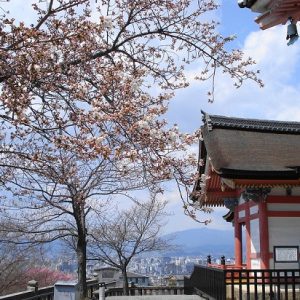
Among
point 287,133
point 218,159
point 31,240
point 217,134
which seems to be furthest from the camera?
point 31,240

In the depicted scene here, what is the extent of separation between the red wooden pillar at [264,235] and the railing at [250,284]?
96cm

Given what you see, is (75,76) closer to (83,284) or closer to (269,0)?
(269,0)

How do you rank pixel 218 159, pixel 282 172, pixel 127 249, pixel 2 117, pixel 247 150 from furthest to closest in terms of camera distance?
pixel 127 249 < pixel 247 150 < pixel 218 159 < pixel 282 172 < pixel 2 117

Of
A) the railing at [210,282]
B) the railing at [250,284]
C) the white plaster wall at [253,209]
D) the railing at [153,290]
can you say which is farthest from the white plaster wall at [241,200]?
the railing at [153,290]

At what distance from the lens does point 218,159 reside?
485 inches

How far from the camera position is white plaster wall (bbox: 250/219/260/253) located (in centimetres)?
1320

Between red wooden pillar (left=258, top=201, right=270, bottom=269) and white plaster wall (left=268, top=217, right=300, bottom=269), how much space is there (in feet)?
0.45

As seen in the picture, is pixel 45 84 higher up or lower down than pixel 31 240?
higher up

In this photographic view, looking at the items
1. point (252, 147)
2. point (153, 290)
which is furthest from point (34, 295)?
point (153, 290)

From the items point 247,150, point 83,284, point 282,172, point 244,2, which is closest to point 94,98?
point 244,2

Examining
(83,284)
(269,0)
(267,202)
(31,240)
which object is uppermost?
(269,0)

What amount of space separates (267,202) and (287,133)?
3183 millimetres

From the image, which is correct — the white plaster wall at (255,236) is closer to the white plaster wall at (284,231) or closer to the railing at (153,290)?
the white plaster wall at (284,231)

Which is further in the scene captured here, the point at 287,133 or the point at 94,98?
the point at 287,133
